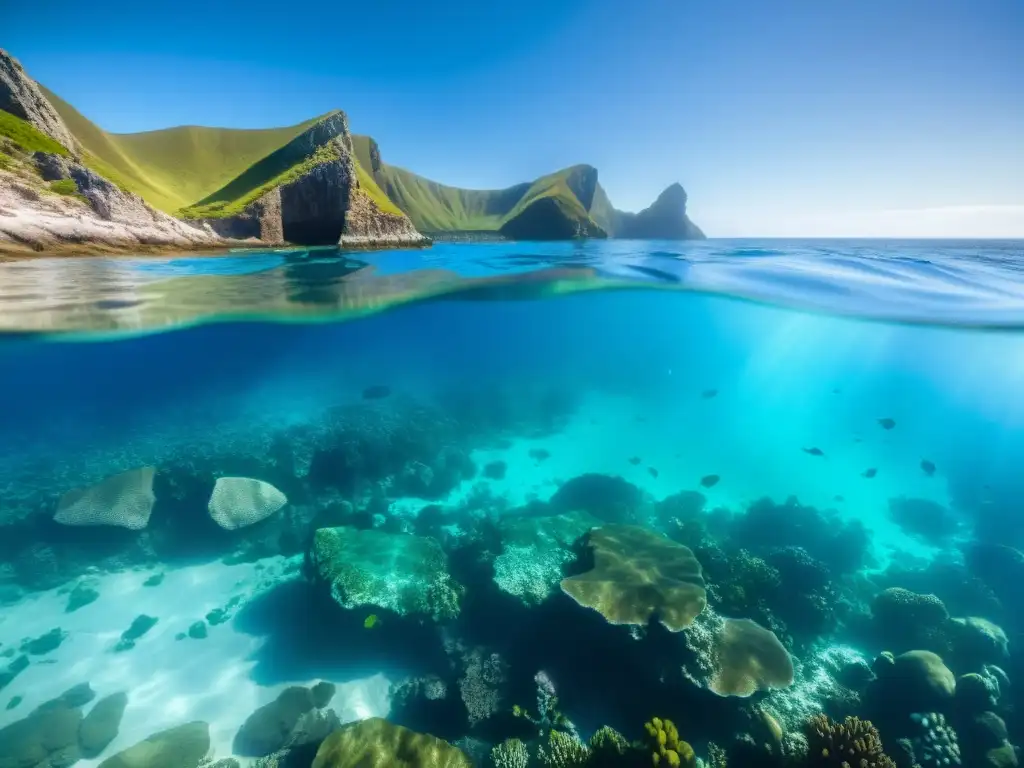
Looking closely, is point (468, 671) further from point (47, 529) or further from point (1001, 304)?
point (1001, 304)

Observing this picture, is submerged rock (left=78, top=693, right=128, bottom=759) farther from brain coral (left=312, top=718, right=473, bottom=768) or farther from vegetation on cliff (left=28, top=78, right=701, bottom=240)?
vegetation on cliff (left=28, top=78, right=701, bottom=240)

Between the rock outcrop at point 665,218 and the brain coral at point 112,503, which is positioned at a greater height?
the rock outcrop at point 665,218

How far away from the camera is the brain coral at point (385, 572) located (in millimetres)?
7258

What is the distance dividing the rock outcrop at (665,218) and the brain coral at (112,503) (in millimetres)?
165623

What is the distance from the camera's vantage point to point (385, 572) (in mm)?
7754

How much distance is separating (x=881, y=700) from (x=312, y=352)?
29.7 m

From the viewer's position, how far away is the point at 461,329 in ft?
98.9

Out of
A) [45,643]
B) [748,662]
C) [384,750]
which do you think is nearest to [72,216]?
[45,643]

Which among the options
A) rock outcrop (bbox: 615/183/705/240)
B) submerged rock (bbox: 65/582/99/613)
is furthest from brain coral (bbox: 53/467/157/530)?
rock outcrop (bbox: 615/183/705/240)

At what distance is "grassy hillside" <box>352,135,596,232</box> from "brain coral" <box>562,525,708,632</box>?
100 metres

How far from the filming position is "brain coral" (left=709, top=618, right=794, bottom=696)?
5641mm

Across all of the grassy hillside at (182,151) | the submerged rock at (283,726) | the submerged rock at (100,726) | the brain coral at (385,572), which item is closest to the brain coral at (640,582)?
the brain coral at (385,572)

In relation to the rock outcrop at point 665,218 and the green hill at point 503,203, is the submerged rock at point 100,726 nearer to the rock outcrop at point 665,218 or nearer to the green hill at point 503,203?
the green hill at point 503,203

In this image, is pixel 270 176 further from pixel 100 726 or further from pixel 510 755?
pixel 510 755
